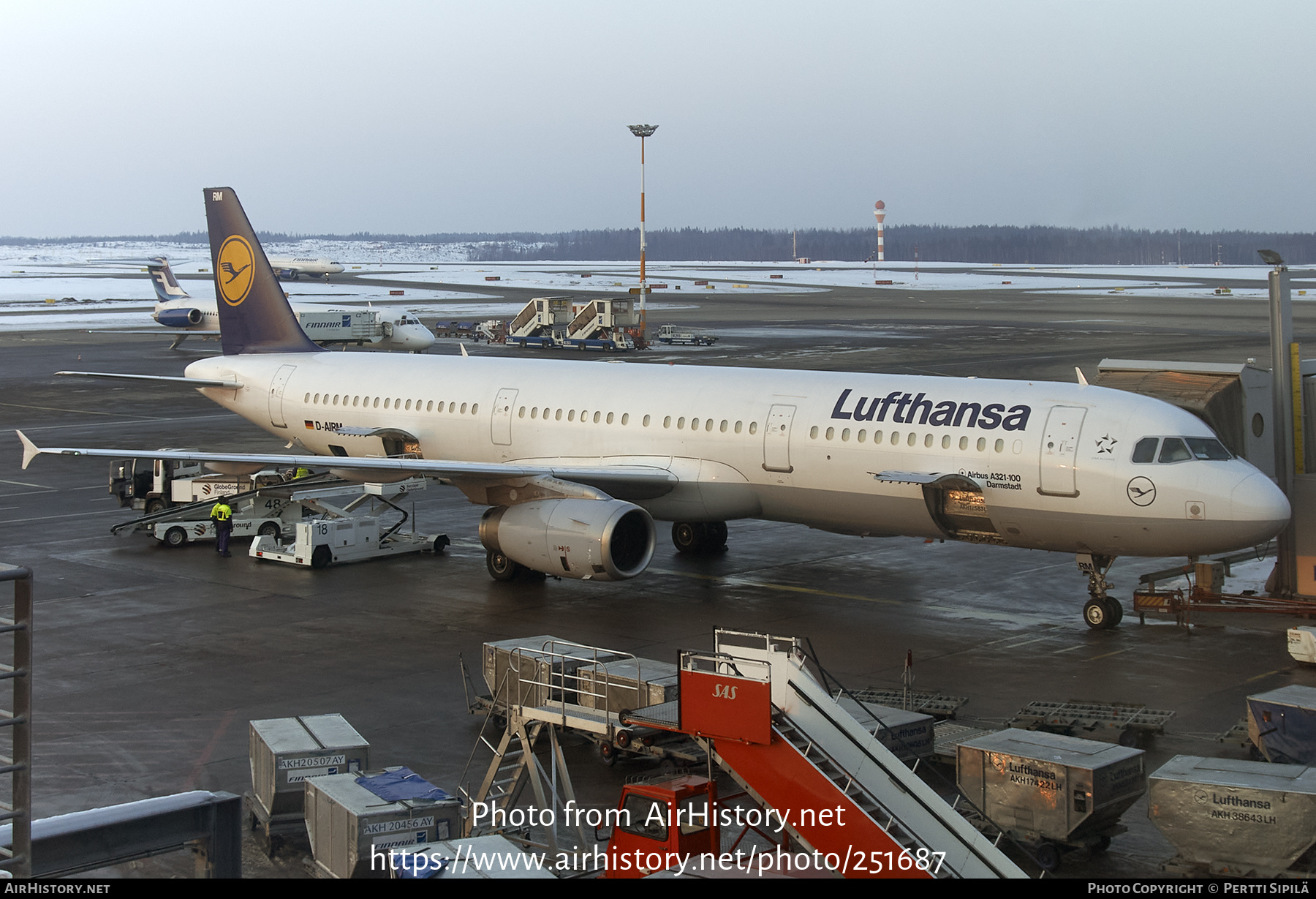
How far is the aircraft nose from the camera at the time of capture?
20.6m

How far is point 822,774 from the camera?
11430mm

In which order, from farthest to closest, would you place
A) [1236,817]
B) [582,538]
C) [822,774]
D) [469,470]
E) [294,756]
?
1. [469,470]
2. [582,538]
3. [294,756]
4. [1236,817]
5. [822,774]

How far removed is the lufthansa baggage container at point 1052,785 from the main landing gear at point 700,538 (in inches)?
562

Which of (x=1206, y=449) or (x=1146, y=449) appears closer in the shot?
(x=1146, y=449)

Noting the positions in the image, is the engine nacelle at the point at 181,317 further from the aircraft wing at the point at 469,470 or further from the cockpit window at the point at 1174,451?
the cockpit window at the point at 1174,451

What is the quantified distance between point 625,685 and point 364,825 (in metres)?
3.69

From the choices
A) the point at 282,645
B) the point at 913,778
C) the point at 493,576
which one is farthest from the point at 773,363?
the point at 913,778

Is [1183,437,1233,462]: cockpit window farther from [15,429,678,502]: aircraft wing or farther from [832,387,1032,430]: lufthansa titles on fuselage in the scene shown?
[15,429,678,502]: aircraft wing

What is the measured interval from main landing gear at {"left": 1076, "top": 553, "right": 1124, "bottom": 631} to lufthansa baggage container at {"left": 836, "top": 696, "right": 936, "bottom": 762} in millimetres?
7789

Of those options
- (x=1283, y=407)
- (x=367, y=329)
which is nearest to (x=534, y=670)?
(x=1283, y=407)

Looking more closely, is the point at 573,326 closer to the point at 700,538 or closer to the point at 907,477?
the point at 700,538

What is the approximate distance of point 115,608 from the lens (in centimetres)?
2375

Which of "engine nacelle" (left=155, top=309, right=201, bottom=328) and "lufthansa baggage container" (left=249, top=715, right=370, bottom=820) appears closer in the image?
"lufthansa baggage container" (left=249, top=715, right=370, bottom=820)

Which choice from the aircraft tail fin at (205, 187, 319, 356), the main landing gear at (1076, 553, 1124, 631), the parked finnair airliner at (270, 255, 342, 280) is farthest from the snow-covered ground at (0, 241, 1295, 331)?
the main landing gear at (1076, 553, 1124, 631)
